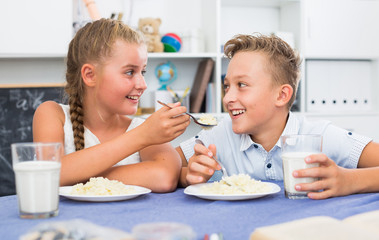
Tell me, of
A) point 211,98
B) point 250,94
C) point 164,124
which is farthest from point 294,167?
point 211,98

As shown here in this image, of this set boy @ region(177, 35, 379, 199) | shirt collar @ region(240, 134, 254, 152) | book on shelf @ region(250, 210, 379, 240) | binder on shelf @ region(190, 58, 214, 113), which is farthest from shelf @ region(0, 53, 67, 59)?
book on shelf @ region(250, 210, 379, 240)

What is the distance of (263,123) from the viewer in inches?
54.2

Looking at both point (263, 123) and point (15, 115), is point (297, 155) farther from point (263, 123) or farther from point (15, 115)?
point (15, 115)

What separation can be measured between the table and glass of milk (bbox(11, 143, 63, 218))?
0.07ft

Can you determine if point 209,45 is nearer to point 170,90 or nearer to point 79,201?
point 170,90

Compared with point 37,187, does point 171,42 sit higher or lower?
higher

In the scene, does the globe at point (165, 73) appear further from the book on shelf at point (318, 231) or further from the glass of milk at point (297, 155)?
the book on shelf at point (318, 231)

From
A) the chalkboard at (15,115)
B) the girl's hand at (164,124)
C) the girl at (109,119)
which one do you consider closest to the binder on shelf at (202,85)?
the chalkboard at (15,115)

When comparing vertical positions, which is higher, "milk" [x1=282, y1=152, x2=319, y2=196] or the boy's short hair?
the boy's short hair

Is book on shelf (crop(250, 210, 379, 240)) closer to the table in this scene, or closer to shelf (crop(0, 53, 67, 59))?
the table

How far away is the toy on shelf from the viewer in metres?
2.78

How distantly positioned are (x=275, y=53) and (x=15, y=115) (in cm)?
191

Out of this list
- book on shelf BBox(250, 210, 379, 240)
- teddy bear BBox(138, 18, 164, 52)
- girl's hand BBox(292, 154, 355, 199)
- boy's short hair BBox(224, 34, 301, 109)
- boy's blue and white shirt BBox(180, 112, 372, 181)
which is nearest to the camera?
book on shelf BBox(250, 210, 379, 240)

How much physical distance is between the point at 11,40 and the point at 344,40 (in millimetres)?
2240
